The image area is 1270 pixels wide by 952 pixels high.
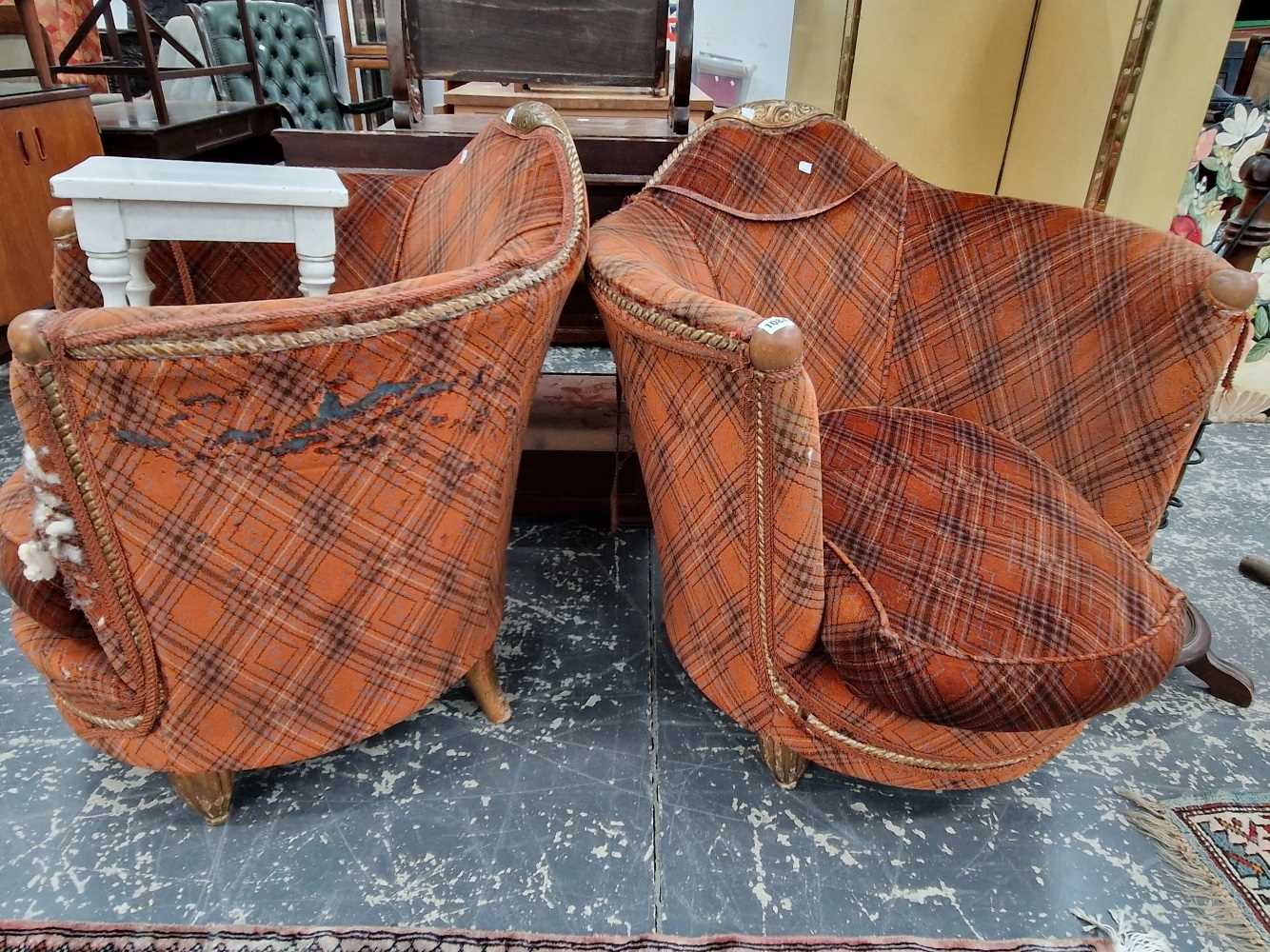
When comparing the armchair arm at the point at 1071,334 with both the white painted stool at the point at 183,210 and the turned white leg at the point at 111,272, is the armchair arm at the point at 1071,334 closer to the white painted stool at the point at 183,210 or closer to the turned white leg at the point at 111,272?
the white painted stool at the point at 183,210

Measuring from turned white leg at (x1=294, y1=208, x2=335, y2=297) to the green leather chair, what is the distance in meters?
2.84

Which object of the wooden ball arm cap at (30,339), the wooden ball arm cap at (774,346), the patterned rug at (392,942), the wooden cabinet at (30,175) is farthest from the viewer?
the wooden cabinet at (30,175)

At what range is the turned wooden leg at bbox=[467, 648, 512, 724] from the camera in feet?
4.21

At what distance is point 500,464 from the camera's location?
1026 mm

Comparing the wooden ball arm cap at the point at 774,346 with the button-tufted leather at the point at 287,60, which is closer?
the wooden ball arm cap at the point at 774,346

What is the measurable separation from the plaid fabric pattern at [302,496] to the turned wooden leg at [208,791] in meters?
0.07

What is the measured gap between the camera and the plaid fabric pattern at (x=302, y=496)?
782 millimetres

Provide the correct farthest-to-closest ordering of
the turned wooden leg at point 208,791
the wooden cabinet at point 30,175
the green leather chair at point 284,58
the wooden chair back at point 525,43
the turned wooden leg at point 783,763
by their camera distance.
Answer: the green leather chair at point 284,58, the wooden cabinet at point 30,175, the wooden chair back at point 525,43, the turned wooden leg at point 783,763, the turned wooden leg at point 208,791

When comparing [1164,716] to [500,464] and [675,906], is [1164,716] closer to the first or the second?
[675,906]

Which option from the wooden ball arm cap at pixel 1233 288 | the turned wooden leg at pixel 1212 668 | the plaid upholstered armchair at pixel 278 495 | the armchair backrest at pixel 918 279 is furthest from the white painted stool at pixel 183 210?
the turned wooden leg at pixel 1212 668

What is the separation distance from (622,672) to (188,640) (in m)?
0.72

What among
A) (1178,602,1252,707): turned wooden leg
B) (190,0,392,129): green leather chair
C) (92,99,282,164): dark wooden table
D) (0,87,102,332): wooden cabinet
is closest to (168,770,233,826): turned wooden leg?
(1178,602,1252,707): turned wooden leg

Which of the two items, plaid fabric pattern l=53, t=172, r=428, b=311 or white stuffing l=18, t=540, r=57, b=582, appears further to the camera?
plaid fabric pattern l=53, t=172, r=428, b=311

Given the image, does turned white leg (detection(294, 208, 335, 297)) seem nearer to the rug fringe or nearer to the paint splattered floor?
the paint splattered floor
